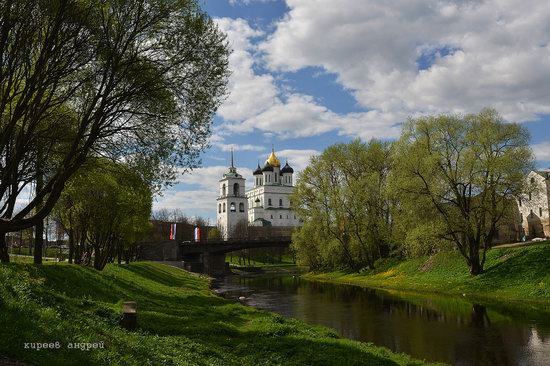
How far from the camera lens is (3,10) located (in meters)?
13.6

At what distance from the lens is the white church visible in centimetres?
16862

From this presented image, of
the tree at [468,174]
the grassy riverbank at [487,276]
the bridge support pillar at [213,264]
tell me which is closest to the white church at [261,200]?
the bridge support pillar at [213,264]

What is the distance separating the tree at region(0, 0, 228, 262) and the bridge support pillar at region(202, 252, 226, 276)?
273ft

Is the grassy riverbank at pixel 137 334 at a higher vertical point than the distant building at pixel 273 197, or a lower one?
lower

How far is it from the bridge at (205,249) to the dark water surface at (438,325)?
5637 cm

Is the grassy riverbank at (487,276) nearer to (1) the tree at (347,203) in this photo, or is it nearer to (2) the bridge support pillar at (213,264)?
(1) the tree at (347,203)

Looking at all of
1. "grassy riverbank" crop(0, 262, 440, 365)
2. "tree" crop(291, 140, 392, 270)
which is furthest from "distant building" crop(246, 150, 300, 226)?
"grassy riverbank" crop(0, 262, 440, 365)

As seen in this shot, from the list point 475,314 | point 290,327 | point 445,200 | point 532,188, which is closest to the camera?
point 290,327

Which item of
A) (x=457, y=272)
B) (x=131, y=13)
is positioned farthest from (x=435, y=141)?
(x=131, y=13)

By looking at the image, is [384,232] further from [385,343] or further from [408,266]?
[385,343]

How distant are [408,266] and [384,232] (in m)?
6.12

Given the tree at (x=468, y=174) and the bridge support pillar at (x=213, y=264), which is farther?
the bridge support pillar at (x=213, y=264)

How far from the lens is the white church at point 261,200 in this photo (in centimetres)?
16862

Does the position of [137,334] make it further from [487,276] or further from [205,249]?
[205,249]
